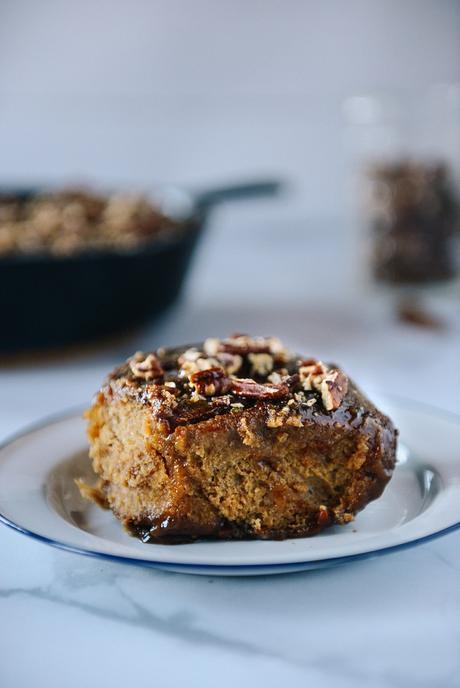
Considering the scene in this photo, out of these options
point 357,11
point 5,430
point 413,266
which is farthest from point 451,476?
point 357,11

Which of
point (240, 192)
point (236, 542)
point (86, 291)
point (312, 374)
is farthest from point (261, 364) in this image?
point (240, 192)

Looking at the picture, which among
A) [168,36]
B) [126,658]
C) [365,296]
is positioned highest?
[168,36]

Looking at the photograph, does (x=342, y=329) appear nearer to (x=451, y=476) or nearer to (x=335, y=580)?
(x=451, y=476)

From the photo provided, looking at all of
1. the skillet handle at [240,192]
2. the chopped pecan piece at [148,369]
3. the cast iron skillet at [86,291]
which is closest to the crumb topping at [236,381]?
the chopped pecan piece at [148,369]

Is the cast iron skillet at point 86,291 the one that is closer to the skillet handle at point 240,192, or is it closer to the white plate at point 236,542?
the skillet handle at point 240,192

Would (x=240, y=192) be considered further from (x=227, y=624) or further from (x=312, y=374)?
(x=227, y=624)

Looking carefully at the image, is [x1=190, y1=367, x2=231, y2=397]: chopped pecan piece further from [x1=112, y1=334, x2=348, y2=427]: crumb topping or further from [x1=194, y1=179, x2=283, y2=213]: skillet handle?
[x1=194, y1=179, x2=283, y2=213]: skillet handle
